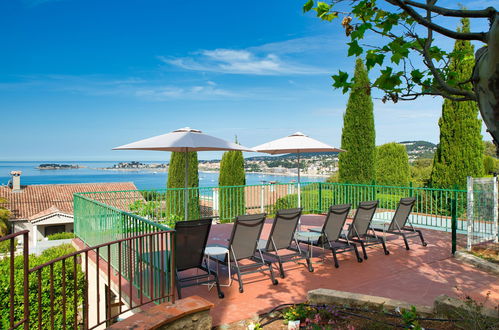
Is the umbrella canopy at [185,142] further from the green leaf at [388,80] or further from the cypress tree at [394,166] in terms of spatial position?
the cypress tree at [394,166]

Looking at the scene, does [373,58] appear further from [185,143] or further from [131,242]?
[185,143]

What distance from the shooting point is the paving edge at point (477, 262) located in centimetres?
558

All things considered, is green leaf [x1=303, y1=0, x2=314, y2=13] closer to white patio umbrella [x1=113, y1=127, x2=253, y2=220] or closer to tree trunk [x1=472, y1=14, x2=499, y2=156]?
tree trunk [x1=472, y1=14, x2=499, y2=156]

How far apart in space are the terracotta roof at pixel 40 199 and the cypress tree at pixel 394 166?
3513 cm

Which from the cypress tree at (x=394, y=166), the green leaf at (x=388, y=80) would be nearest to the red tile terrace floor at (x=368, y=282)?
the green leaf at (x=388, y=80)

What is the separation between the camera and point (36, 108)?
3622 inches

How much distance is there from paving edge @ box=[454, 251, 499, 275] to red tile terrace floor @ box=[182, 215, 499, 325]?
0.13 metres

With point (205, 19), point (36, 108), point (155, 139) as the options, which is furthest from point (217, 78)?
point (36, 108)

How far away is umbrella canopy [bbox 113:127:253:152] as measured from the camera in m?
6.44

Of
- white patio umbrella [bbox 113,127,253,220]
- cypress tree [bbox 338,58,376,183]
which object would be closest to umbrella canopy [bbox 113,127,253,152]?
white patio umbrella [bbox 113,127,253,220]

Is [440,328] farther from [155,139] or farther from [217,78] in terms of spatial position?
[217,78]

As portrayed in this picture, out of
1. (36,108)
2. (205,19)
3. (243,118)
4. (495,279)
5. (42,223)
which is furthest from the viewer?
(36,108)

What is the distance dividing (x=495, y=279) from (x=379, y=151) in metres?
15.6

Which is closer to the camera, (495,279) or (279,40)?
(495,279)
